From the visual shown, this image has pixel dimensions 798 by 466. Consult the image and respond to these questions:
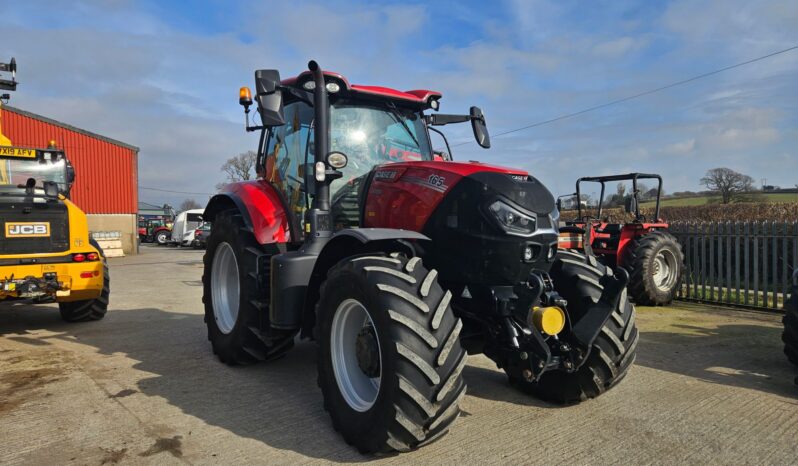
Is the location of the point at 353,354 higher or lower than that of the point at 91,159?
lower

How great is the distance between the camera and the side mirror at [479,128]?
4.95 m

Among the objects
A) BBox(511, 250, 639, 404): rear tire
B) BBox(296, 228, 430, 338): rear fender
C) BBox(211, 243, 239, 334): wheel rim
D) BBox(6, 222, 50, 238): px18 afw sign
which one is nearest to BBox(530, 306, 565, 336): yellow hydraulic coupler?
BBox(511, 250, 639, 404): rear tire

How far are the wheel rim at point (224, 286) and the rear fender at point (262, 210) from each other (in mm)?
562

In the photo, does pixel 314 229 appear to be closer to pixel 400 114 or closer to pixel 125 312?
pixel 400 114

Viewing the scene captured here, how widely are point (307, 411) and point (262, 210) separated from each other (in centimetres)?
185

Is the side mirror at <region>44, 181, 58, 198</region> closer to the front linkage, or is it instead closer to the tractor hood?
the tractor hood

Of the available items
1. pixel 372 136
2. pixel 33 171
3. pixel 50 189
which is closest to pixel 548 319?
pixel 372 136

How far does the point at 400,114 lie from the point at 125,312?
5831 millimetres

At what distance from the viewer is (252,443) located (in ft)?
10.4

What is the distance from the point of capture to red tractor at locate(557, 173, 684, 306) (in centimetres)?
→ 836

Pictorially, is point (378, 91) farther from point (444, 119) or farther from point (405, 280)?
point (405, 280)

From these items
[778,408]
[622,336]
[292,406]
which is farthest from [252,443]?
[778,408]

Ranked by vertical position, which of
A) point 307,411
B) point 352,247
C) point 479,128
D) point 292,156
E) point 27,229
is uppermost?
point 479,128

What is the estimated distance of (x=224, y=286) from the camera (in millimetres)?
5484
